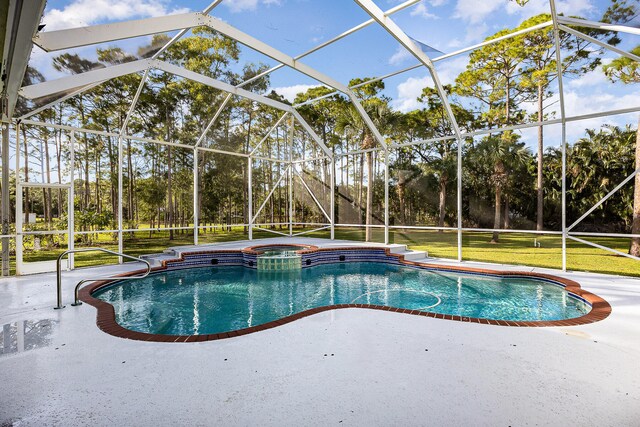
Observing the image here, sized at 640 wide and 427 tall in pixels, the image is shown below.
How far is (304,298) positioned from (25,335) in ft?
13.1

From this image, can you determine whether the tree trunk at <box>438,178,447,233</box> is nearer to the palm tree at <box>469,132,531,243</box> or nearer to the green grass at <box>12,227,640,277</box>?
the green grass at <box>12,227,640,277</box>

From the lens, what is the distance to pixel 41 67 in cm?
543

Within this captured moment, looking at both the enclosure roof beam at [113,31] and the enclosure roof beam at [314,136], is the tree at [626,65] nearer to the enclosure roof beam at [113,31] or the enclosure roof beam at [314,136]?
the enclosure roof beam at [113,31]

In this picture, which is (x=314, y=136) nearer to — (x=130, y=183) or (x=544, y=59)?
(x=544, y=59)

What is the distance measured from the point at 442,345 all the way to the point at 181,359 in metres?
2.44

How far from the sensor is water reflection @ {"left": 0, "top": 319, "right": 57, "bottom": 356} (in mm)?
3203

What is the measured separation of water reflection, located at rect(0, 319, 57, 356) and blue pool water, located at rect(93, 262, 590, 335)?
99 cm

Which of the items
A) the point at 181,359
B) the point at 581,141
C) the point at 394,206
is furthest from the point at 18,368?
the point at 581,141

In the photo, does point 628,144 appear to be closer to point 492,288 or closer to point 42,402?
point 492,288

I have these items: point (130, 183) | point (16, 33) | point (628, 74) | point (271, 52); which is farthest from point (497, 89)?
point (130, 183)

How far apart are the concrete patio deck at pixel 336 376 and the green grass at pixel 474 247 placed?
20.1 feet

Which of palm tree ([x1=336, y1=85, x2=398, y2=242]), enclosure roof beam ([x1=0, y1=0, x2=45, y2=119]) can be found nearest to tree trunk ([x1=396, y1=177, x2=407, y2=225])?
palm tree ([x1=336, y1=85, x2=398, y2=242])

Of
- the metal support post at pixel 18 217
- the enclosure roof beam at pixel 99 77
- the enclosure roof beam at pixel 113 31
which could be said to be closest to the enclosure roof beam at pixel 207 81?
the enclosure roof beam at pixel 99 77

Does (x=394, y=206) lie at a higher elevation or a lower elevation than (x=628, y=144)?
lower
